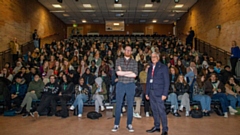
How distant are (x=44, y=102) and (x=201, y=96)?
4752mm

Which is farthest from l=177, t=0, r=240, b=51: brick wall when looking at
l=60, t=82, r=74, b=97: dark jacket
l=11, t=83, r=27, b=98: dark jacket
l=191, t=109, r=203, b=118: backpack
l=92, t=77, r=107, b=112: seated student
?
l=11, t=83, r=27, b=98: dark jacket

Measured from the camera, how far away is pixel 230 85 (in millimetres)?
9180

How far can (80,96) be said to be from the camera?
8.40m

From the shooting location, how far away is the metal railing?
14398mm

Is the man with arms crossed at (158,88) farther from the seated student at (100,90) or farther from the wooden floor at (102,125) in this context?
the seated student at (100,90)

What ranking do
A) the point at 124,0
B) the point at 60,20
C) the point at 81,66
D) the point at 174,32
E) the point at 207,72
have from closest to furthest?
the point at 207,72 → the point at 81,66 → the point at 124,0 → the point at 60,20 → the point at 174,32

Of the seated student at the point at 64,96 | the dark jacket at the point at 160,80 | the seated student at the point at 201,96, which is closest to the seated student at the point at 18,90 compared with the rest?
the seated student at the point at 64,96

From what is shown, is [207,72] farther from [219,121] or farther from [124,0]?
[124,0]

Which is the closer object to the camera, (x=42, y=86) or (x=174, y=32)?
(x=42, y=86)

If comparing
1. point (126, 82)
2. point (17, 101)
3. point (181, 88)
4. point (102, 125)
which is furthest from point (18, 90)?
point (181, 88)

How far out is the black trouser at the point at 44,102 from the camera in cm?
814

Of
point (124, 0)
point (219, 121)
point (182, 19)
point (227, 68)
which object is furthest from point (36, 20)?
point (219, 121)

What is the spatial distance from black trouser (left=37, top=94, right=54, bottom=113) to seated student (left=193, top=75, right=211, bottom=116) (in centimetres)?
451

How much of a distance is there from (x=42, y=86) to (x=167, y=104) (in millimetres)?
4130
